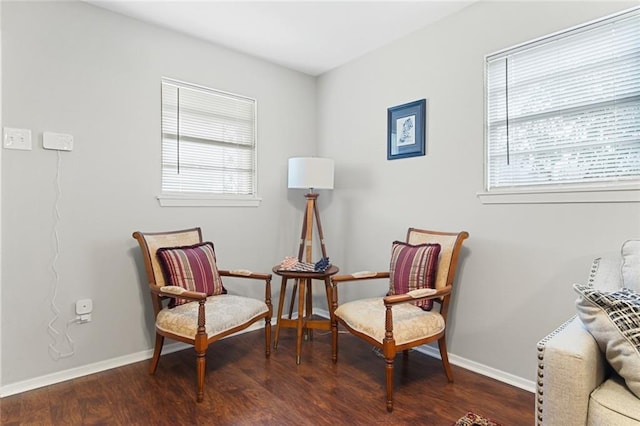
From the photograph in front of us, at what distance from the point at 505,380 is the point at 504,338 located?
260 millimetres

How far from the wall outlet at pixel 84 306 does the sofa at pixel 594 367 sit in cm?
264

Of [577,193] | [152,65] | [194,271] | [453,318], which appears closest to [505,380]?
[453,318]

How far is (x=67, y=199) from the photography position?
2.40m

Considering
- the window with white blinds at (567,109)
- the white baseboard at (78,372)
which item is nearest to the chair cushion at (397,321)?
the window with white blinds at (567,109)

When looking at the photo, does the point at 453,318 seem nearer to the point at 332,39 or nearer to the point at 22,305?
the point at 332,39

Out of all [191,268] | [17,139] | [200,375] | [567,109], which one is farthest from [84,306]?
[567,109]

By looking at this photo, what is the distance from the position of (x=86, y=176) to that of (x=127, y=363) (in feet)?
4.48

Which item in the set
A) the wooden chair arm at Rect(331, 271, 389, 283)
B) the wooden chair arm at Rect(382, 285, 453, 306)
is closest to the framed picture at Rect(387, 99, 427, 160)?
the wooden chair arm at Rect(331, 271, 389, 283)

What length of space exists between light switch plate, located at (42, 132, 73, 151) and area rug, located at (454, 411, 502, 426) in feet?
9.37

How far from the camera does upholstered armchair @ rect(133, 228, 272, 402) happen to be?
85.2 inches

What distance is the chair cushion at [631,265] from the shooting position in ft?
5.01

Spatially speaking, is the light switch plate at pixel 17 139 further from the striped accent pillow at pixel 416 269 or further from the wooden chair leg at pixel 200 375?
the striped accent pillow at pixel 416 269

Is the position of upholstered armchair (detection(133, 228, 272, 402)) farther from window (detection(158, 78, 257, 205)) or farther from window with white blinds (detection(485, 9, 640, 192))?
window with white blinds (detection(485, 9, 640, 192))

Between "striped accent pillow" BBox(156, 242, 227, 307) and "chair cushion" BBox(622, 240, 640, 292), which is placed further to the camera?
"striped accent pillow" BBox(156, 242, 227, 307)
